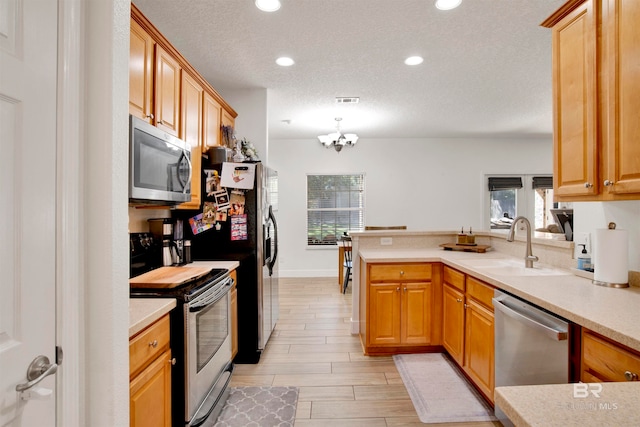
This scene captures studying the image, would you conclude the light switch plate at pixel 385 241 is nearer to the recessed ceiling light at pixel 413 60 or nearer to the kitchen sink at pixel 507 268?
the kitchen sink at pixel 507 268

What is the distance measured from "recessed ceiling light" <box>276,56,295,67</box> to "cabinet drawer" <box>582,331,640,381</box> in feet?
9.31

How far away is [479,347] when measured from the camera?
219 cm

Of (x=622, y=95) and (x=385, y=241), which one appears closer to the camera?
(x=622, y=95)

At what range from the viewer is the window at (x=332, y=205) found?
651cm

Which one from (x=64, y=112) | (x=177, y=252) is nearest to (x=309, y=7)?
(x=64, y=112)

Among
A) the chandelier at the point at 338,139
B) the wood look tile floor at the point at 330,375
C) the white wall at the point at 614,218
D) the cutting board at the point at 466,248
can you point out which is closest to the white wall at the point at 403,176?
the chandelier at the point at 338,139

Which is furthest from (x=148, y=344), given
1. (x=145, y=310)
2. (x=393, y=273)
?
(x=393, y=273)

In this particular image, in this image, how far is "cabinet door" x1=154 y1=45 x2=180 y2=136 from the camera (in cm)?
210

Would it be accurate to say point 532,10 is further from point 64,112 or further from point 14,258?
point 14,258

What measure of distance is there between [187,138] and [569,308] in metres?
2.54

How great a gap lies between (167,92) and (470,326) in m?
2.65

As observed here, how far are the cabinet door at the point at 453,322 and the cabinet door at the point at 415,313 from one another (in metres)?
0.14

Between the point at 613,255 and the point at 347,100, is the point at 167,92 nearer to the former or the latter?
the point at 347,100

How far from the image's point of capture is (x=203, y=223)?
283cm
